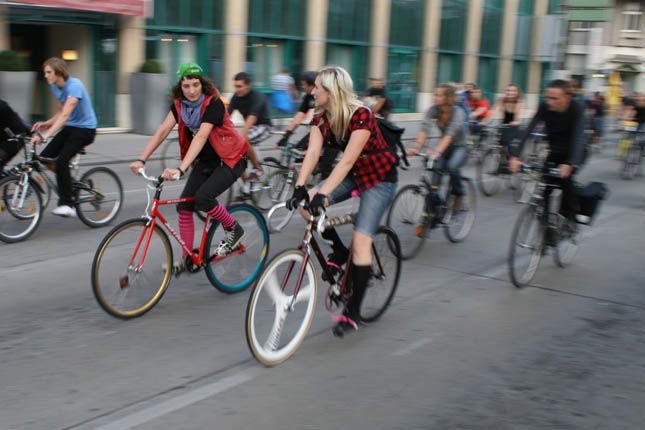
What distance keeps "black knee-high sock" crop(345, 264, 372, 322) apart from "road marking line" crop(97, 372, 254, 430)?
890 millimetres

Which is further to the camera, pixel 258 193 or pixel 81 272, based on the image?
pixel 258 193

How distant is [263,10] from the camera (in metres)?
21.8

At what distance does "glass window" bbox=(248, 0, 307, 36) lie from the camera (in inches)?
852

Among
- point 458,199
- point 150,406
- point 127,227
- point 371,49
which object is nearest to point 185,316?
point 127,227

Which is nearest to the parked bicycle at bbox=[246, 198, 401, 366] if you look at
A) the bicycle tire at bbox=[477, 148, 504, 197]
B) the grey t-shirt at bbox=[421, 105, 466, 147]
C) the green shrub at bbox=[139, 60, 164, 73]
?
the grey t-shirt at bbox=[421, 105, 466, 147]

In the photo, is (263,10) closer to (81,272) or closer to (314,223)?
(81,272)

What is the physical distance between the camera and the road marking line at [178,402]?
A: 3.64m

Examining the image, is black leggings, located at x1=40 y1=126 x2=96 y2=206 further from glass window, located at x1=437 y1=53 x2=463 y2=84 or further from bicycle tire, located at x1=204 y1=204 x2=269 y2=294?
glass window, located at x1=437 y1=53 x2=463 y2=84

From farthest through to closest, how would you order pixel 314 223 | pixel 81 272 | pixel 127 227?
pixel 81 272 < pixel 127 227 < pixel 314 223

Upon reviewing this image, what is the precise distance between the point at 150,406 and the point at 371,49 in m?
23.5

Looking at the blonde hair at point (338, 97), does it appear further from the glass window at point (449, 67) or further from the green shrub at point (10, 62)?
the glass window at point (449, 67)

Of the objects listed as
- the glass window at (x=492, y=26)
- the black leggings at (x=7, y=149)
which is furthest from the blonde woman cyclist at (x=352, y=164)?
the glass window at (x=492, y=26)

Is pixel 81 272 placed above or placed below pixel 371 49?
below

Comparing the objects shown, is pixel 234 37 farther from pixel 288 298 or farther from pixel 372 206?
pixel 288 298
